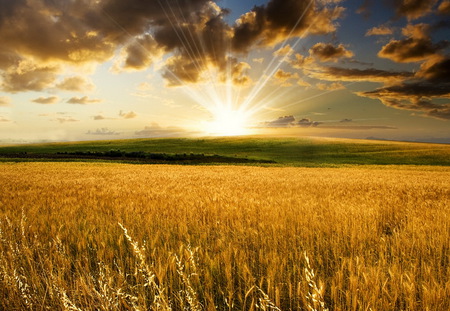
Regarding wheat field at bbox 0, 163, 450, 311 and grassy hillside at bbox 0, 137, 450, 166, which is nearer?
wheat field at bbox 0, 163, 450, 311

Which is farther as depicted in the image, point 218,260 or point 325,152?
point 325,152

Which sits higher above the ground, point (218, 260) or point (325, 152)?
point (218, 260)

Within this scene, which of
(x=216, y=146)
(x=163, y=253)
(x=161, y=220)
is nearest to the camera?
(x=163, y=253)

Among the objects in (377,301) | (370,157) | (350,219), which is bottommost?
(370,157)

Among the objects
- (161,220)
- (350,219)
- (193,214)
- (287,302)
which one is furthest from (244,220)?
(287,302)

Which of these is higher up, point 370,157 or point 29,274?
point 29,274

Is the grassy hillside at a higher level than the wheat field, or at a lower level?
lower

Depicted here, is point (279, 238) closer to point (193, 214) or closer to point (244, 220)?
point (244, 220)

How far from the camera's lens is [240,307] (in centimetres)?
254

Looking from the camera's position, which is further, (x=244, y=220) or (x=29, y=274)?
(x=244, y=220)

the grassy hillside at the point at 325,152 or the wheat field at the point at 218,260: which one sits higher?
the wheat field at the point at 218,260

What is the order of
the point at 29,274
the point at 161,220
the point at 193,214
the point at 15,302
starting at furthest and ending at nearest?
the point at 193,214 < the point at 161,220 < the point at 29,274 < the point at 15,302

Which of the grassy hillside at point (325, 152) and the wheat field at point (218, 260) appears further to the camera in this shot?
the grassy hillside at point (325, 152)

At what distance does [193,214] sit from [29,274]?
10.5 ft
